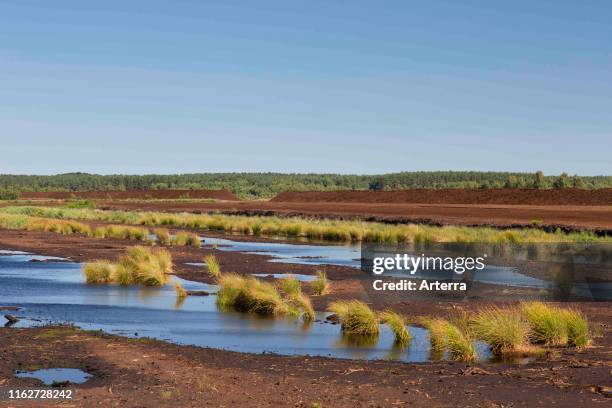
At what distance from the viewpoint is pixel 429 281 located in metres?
27.3

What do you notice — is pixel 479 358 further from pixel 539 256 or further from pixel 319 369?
pixel 539 256

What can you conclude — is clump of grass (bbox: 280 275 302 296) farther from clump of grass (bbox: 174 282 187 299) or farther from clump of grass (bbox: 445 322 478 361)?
clump of grass (bbox: 445 322 478 361)

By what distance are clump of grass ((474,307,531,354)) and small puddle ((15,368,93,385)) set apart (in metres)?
7.19

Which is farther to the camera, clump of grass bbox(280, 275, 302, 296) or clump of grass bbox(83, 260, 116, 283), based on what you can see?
clump of grass bbox(83, 260, 116, 283)

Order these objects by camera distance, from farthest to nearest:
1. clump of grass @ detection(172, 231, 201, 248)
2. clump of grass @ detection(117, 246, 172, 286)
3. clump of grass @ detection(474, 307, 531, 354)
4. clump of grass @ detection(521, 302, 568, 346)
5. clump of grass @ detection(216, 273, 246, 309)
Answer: clump of grass @ detection(172, 231, 201, 248)
clump of grass @ detection(117, 246, 172, 286)
clump of grass @ detection(216, 273, 246, 309)
clump of grass @ detection(521, 302, 568, 346)
clump of grass @ detection(474, 307, 531, 354)

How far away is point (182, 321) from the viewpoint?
18766 millimetres

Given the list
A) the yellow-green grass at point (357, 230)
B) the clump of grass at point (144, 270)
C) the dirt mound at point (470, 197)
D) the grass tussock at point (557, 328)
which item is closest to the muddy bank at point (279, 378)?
the grass tussock at point (557, 328)

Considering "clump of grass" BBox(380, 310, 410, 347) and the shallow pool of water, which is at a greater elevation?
"clump of grass" BBox(380, 310, 410, 347)

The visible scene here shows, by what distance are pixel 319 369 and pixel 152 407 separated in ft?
11.3

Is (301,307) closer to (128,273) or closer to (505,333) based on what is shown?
(505,333)

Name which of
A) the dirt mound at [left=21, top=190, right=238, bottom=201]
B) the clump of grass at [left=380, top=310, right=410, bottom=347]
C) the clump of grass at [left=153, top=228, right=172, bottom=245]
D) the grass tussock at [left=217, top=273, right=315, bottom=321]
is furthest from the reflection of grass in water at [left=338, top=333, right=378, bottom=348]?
the dirt mound at [left=21, top=190, right=238, bottom=201]

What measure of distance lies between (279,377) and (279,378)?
0.09m

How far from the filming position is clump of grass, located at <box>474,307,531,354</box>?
15320 millimetres

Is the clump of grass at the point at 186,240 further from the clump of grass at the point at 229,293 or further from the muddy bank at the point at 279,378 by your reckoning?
the muddy bank at the point at 279,378
